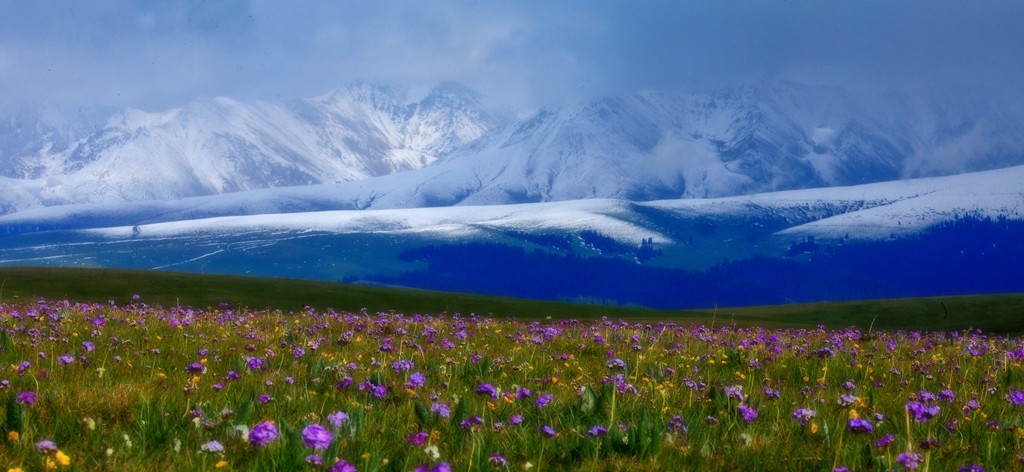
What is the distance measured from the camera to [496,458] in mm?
4867

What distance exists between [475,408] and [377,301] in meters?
85.0

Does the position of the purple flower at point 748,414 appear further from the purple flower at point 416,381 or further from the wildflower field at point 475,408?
the purple flower at point 416,381

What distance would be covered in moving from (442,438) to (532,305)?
9605 cm

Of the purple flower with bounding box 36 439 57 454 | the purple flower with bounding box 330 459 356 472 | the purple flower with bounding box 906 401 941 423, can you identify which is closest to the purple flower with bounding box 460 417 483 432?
the purple flower with bounding box 330 459 356 472

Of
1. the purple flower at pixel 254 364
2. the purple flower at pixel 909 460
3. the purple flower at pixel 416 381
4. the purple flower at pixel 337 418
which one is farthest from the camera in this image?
the purple flower at pixel 254 364

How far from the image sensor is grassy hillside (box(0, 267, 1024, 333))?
7719 cm

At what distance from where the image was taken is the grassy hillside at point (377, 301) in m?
77.2

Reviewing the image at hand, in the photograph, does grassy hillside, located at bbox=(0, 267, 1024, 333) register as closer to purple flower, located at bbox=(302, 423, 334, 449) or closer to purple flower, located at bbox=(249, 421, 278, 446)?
purple flower, located at bbox=(249, 421, 278, 446)

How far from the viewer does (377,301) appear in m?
90.9

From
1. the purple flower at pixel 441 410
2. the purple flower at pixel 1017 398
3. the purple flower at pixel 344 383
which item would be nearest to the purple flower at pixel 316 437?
the purple flower at pixel 441 410

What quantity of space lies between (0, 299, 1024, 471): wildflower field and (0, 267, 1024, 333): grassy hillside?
59.7 metres

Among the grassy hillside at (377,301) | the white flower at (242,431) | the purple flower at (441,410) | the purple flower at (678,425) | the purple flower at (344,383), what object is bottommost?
the grassy hillside at (377,301)

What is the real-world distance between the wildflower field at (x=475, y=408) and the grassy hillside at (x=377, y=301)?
59.7 metres

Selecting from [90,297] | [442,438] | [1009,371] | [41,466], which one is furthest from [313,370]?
[90,297]
